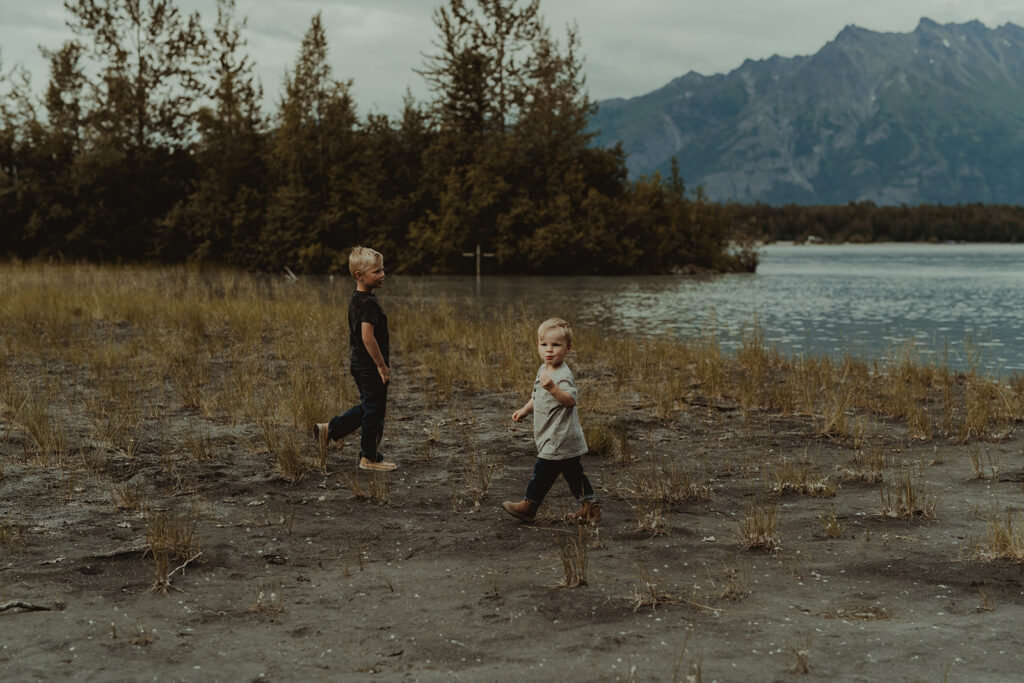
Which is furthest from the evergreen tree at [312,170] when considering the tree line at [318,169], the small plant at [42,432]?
the small plant at [42,432]

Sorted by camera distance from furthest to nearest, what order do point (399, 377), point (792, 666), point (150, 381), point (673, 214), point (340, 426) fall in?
point (673, 214)
point (399, 377)
point (150, 381)
point (340, 426)
point (792, 666)

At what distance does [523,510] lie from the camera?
6.16 metres

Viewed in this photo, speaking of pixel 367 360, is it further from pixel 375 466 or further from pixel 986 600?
pixel 986 600

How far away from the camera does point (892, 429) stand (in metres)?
9.77

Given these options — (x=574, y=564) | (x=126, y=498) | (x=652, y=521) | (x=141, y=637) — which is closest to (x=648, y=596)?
(x=574, y=564)

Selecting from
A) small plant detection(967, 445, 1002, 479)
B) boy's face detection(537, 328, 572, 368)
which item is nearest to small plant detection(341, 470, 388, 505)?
boy's face detection(537, 328, 572, 368)

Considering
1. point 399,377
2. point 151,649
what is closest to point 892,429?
point 399,377

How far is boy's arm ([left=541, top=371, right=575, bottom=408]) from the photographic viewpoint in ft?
18.9

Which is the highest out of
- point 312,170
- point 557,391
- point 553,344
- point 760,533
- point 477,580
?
point 312,170

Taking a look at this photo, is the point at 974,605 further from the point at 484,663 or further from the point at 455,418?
the point at 455,418

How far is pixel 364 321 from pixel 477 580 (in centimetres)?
267

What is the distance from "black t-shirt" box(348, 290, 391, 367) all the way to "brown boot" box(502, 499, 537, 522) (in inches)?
70.2

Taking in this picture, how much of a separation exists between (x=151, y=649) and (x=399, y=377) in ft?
27.7

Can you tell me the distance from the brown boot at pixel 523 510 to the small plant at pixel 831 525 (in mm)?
1864
